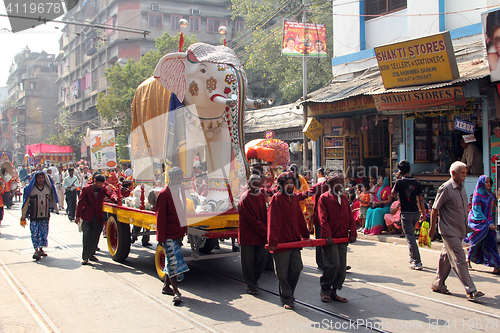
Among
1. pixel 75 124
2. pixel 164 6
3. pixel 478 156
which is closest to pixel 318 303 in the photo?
pixel 478 156

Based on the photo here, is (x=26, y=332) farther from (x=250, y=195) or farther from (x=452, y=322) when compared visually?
(x=452, y=322)

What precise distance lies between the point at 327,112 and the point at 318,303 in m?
8.89

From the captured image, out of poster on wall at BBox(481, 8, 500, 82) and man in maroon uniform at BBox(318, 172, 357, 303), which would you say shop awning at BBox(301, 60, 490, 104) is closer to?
poster on wall at BBox(481, 8, 500, 82)

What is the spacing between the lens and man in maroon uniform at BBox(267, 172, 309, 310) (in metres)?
5.16

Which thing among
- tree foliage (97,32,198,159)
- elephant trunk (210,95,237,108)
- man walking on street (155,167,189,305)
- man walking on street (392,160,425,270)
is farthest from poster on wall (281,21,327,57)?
tree foliage (97,32,198,159)

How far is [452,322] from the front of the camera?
4.64 m

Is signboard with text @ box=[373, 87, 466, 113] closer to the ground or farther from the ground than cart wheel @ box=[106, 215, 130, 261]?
farther from the ground

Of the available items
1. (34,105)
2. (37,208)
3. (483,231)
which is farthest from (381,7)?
(34,105)

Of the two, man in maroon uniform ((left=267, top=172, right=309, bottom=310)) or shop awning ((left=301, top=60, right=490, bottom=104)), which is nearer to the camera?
man in maroon uniform ((left=267, top=172, right=309, bottom=310))

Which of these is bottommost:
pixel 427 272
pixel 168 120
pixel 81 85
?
pixel 427 272

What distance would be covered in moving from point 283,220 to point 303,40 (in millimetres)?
10360

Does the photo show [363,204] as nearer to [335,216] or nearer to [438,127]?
[438,127]

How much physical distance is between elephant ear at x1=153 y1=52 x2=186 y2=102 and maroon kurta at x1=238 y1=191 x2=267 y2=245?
7.42 feet

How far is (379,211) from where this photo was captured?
10609 mm
